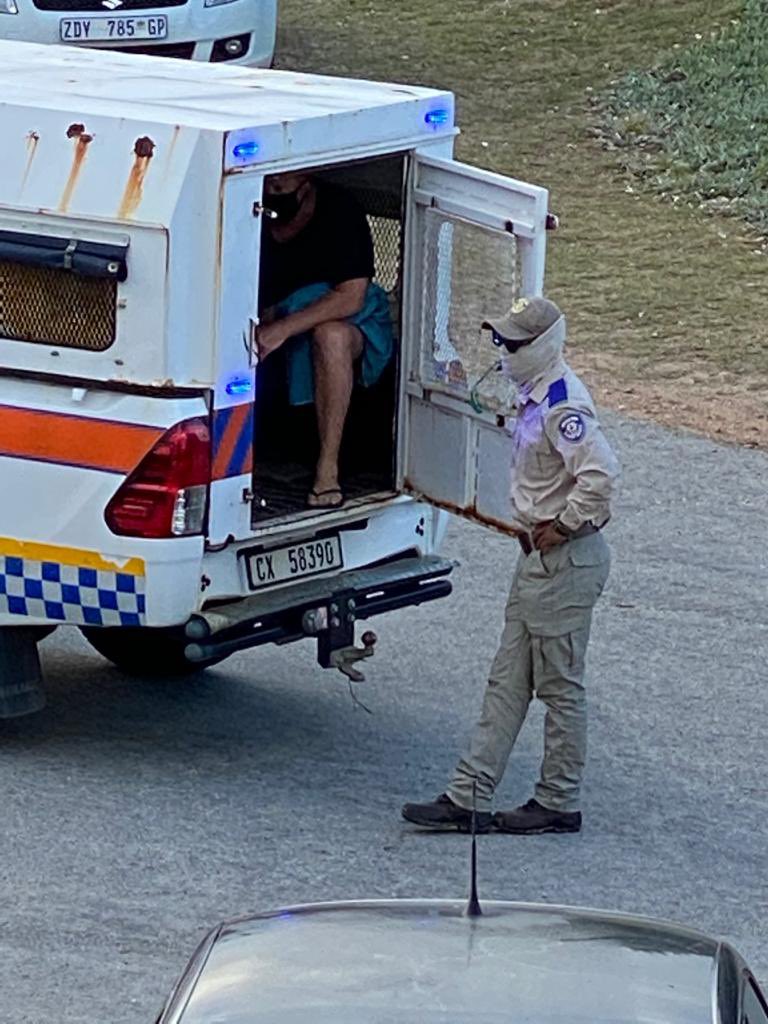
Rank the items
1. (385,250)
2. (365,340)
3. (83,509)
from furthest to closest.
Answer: (385,250) < (365,340) < (83,509)

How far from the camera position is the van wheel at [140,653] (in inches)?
358

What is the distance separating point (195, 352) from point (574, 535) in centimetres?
131

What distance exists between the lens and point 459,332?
26.9ft

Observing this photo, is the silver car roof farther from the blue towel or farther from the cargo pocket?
the blue towel

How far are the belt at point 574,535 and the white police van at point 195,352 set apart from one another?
48 cm

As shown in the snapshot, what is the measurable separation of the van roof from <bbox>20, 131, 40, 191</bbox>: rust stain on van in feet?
0.30

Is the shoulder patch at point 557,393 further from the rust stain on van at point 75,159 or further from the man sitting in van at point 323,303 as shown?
the rust stain on van at point 75,159

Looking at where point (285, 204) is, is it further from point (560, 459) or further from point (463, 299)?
point (560, 459)

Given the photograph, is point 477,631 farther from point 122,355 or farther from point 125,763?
point 122,355

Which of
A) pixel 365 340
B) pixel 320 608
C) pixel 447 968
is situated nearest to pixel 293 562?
pixel 320 608

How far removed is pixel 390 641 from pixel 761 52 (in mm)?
10008

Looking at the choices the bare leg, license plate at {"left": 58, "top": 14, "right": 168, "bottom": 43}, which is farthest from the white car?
the bare leg

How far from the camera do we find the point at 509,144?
17.4 m

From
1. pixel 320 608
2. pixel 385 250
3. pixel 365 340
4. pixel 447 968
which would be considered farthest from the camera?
pixel 385 250
